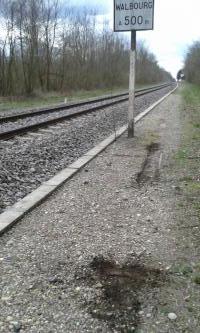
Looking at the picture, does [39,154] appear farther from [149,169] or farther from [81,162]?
[149,169]

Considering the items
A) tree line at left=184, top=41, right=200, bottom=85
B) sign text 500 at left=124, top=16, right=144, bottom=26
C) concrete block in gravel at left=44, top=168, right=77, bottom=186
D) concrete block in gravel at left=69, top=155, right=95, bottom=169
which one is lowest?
concrete block in gravel at left=44, top=168, right=77, bottom=186

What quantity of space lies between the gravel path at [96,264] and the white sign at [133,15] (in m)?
5.35

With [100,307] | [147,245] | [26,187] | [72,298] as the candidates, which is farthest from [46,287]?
[26,187]

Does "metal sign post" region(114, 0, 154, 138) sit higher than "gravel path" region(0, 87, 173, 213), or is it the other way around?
"metal sign post" region(114, 0, 154, 138)

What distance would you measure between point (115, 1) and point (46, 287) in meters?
8.68

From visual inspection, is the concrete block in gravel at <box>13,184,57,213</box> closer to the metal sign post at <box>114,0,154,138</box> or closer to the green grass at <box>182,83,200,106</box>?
the metal sign post at <box>114,0,154,138</box>

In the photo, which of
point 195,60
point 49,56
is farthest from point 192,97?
point 195,60

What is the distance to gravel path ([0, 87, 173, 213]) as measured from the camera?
6121mm

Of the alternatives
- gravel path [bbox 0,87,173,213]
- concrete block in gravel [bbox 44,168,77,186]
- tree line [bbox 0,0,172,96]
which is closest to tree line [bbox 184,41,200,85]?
tree line [bbox 0,0,172,96]

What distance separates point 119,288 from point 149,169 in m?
4.36

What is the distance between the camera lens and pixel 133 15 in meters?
10.0

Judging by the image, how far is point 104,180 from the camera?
21.7ft

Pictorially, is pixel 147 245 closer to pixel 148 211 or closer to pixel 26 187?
pixel 148 211

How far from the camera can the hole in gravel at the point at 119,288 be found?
2.90m
